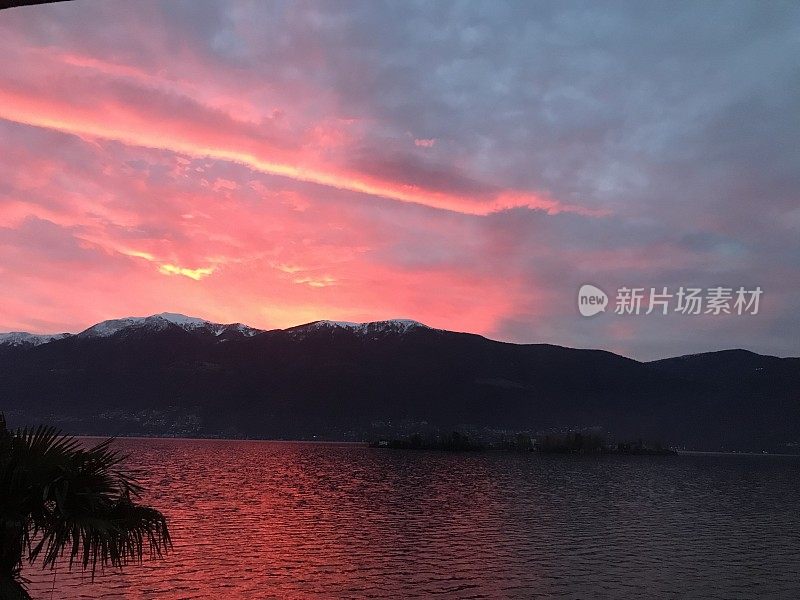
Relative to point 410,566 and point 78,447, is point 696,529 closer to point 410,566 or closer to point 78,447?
point 410,566

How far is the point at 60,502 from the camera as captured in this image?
411 inches

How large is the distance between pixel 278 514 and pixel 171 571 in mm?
33646

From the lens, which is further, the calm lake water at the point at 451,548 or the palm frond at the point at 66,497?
the calm lake water at the point at 451,548

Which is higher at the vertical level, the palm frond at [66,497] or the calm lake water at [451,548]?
the palm frond at [66,497]

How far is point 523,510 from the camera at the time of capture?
87.4 metres

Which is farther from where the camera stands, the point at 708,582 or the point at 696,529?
the point at 696,529

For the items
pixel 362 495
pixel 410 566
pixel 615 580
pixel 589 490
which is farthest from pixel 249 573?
pixel 589 490

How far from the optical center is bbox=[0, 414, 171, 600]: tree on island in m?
10.7

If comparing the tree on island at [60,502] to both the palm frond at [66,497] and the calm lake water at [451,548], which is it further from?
the calm lake water at [451,548]

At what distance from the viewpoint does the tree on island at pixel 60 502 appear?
10.7 m

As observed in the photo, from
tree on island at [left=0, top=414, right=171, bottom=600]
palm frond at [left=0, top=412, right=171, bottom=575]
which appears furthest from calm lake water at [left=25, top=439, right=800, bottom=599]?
palm frond at [left=0, top=412, right=171, bottom=575]

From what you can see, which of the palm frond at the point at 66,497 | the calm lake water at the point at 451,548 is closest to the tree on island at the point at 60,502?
the palm frond at the point at 66,497

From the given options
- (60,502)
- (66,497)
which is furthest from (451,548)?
(60,502)

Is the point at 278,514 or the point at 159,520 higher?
the point at 159,520
